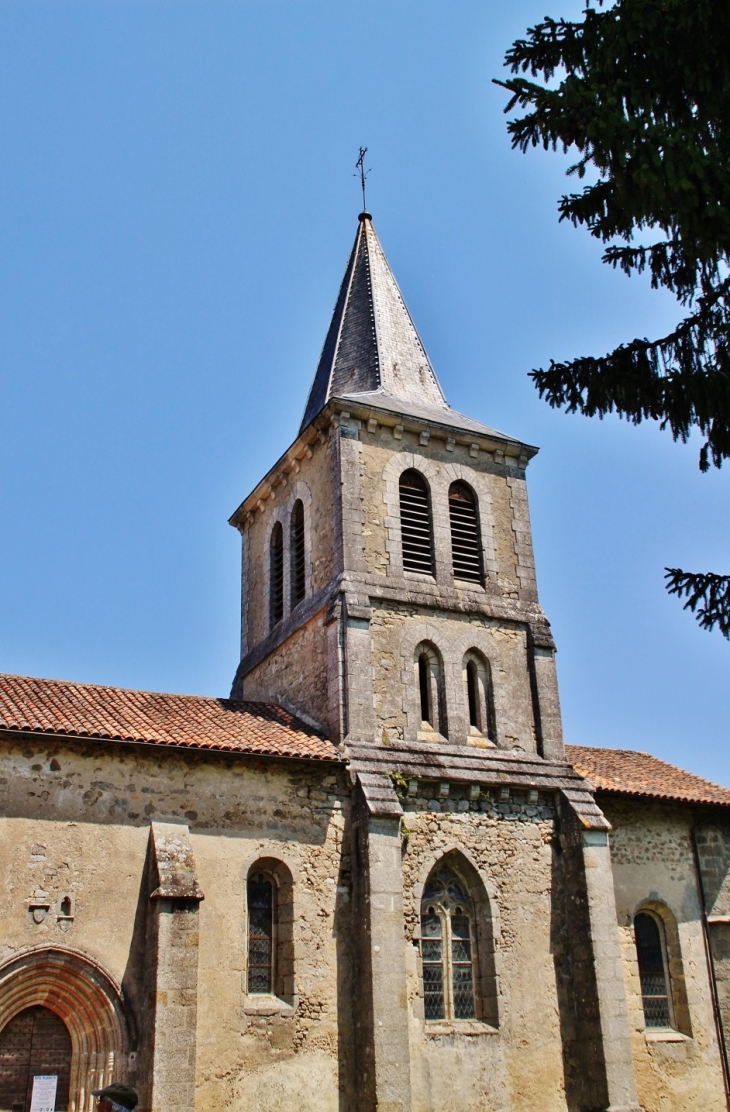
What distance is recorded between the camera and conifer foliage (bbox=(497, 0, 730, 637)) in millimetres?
8477

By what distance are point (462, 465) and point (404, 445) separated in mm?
1263

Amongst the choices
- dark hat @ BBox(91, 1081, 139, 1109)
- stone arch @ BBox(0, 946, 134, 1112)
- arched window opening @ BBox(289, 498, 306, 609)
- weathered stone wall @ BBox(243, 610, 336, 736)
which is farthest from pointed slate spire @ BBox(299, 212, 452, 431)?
dark hat @ BBox(91, 1081, 139, 1109)

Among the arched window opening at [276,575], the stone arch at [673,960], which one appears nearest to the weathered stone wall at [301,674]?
the arched window opening at [276,575]

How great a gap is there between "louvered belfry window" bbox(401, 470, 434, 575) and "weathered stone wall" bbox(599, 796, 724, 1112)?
17.2 ft

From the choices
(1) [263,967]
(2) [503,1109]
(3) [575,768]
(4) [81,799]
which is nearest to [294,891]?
(1) [263,967]

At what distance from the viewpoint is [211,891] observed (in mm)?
14609

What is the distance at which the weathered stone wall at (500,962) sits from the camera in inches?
591

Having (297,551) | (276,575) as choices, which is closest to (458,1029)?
(297,551)

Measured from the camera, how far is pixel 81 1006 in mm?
13484

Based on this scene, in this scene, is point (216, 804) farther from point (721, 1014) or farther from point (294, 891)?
point (721, 1014)

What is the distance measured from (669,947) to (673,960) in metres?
0.22

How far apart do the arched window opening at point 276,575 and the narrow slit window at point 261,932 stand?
6.30 m

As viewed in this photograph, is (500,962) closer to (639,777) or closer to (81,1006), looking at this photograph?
(639,777)

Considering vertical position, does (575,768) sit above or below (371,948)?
above
